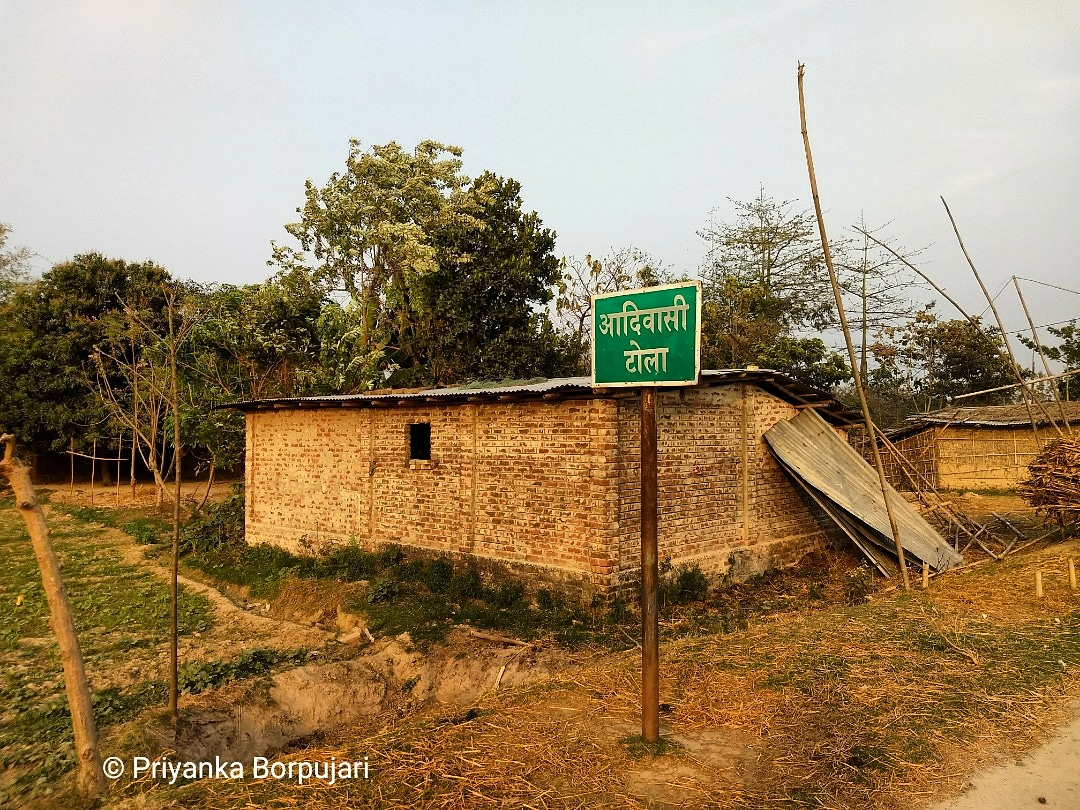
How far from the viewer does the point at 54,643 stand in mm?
7746

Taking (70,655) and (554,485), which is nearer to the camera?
(70,655)

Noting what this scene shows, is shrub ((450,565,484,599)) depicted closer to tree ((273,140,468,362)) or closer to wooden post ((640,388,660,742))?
wooden post ((640,388,660,742))

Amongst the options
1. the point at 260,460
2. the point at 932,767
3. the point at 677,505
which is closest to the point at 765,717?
the point at 932,767

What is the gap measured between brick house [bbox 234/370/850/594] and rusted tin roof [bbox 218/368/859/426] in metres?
0.04

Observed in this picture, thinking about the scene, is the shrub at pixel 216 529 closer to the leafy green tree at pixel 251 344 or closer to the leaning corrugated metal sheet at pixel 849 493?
the leafy green tree at pixel 251 344

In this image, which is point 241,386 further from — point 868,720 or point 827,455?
point 868,720

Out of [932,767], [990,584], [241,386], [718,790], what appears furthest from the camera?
[241,386]

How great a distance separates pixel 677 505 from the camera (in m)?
8.70

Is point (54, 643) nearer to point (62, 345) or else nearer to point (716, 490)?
point (716, 490)

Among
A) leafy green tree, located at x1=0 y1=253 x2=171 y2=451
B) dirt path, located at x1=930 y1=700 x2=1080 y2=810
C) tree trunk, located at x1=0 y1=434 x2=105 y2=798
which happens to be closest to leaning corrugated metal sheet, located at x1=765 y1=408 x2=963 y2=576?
dirt path, located at x1=930 y1=700 x2=1080 y2=810

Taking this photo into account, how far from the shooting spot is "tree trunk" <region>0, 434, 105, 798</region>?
3.74m

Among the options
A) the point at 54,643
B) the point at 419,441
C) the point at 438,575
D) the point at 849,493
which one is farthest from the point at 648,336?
the point at 54,643

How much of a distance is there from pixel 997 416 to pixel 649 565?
21.2 metres

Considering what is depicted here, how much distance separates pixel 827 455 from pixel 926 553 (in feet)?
6.79
